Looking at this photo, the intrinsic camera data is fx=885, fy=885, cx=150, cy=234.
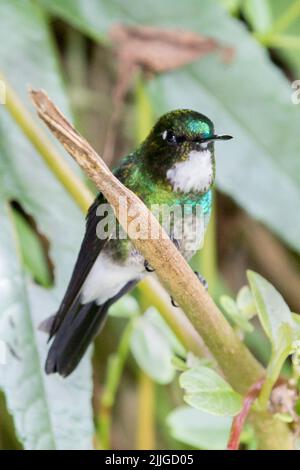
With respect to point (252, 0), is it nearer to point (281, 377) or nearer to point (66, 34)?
point (66, 34)

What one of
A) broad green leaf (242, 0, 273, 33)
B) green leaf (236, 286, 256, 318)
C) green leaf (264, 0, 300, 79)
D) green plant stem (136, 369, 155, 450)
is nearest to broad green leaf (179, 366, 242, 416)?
green leaf (236, 286, 256, 318)

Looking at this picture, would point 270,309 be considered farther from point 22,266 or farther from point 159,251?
point 22,266

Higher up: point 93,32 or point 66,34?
point 66,34

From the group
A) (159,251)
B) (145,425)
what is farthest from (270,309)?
(145,425)

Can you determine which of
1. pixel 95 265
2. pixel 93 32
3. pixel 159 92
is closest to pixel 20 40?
pixel 93 32

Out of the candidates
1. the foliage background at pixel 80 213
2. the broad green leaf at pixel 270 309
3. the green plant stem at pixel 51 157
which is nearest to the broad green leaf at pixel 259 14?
the foliage background at pixel 80 213

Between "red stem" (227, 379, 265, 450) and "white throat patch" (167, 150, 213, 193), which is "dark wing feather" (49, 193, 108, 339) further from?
"red stem" (227, 379, 265, 450)
